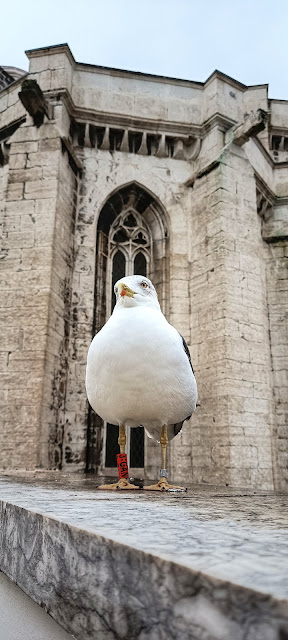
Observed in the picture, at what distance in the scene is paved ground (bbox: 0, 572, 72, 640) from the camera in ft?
3.59

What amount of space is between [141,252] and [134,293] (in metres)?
6.40

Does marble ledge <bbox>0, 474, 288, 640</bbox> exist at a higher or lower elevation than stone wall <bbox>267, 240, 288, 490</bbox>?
lower

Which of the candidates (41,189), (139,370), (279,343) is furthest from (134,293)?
(279,343)

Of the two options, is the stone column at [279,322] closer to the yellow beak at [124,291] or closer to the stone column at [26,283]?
the stone column at [26,283]

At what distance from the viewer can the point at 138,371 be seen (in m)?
2.95

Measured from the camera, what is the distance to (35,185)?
817 cm

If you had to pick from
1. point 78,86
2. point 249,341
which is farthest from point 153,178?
point 249,341

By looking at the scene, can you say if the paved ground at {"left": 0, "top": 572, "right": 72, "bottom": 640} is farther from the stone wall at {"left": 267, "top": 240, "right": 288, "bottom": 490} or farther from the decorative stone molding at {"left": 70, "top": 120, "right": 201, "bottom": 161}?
the decorative stone molding at {"left": 70, "top": 120, "right": 201, "bottom": 161}

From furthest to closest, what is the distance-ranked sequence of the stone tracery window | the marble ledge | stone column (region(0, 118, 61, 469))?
the stone tracery window
stone column (region(0, 118, 61, 469))
the marble ledge

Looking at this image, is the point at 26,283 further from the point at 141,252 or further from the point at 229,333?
the point at 229,333

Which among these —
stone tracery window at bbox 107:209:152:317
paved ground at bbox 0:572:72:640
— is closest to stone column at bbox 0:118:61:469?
stone tracery window at bbox 107:209:152:317

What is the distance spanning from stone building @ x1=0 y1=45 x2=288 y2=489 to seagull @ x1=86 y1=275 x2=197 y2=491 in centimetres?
399

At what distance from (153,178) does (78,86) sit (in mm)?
2504

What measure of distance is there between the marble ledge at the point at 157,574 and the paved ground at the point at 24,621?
27 millimetres
